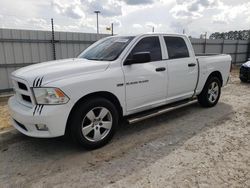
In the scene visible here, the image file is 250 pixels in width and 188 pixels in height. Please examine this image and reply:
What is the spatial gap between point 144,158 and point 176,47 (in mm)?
2621

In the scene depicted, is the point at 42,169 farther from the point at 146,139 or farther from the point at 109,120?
the point at 146,139

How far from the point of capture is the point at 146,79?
4012mm

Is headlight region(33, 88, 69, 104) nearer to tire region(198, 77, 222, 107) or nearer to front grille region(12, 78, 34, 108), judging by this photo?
front grille region(12, 78, 34, 108)

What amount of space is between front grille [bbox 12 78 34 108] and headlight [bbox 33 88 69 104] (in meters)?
0.14

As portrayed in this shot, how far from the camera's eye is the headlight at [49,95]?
9.91 ft

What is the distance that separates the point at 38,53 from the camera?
8.26m

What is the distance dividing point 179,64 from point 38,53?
5.82m

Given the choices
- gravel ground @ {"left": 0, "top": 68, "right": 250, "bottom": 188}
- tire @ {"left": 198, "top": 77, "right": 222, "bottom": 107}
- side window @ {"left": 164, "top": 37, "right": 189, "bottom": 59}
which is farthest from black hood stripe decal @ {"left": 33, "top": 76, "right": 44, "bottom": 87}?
tire @ {"left": 198, "top": 77, "right": 222, "bottom": 107}

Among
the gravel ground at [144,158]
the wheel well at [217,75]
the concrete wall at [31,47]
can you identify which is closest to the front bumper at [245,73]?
the wheel well at [217,75]

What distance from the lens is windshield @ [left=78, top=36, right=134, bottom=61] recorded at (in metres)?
3.91

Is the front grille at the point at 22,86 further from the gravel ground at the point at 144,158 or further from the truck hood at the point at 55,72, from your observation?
the gravel ground at the point at 144,158

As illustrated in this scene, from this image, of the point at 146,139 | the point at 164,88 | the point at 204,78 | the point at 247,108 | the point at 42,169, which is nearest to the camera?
the point at 42,169

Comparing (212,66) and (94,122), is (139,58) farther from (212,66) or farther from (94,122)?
(212,66)

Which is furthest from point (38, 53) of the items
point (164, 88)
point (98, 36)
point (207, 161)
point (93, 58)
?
point (207, 161)
